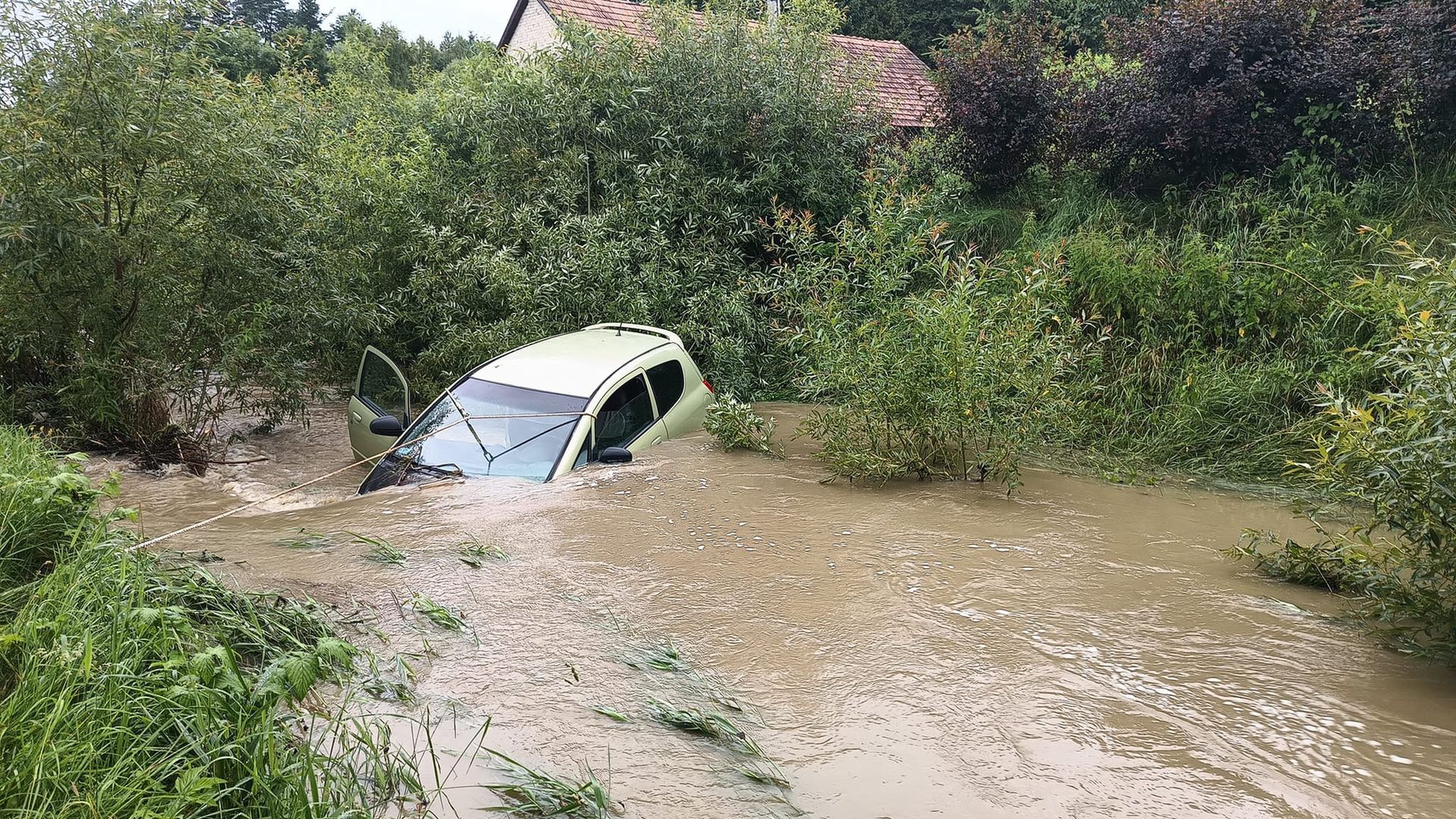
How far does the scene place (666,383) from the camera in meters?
8.15

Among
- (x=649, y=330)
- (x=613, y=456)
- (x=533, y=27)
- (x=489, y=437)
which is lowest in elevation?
(x=613, y=456)

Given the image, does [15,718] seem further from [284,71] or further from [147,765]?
[284,71]

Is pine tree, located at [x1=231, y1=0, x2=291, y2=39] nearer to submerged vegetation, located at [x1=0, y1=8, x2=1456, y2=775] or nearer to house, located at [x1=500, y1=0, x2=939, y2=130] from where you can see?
house, located at [x1=500, y1=0, x2=939, y2=130]

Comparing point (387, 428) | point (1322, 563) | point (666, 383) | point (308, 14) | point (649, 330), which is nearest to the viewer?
point (1322, 563)

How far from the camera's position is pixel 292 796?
2508mm

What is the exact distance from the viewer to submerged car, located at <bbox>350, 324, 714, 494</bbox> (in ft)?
22.2

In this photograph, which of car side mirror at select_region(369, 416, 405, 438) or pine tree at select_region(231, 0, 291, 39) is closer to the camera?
car side mirror at select_region(369, 416, 405, 438)

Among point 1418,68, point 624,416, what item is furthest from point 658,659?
point 1418,68

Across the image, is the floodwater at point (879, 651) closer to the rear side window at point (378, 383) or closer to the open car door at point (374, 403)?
the open car door at point (374, 403)

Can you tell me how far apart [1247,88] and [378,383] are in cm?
933

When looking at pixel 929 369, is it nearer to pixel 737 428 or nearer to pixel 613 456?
pixel 737 428

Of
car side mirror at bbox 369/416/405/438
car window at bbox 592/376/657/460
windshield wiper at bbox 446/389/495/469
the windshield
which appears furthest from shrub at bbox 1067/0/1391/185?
car side mirror at bbox 369/416/405/438

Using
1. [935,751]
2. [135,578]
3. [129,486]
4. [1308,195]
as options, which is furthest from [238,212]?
[1308,195]

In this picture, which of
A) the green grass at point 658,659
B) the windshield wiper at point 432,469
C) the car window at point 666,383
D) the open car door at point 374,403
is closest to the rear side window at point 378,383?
the open car door at point 374,403
